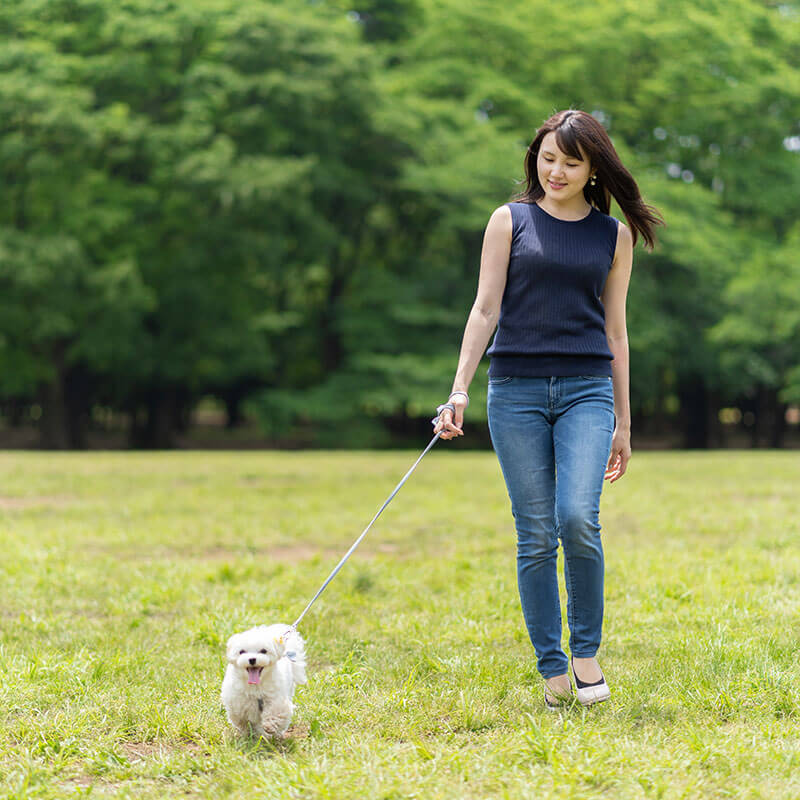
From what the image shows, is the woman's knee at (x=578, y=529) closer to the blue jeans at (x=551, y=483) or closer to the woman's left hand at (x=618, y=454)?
the blue jeans at (x=551, y=483)

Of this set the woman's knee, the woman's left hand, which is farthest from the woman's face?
the woman's knee

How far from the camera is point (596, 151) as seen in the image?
344cm

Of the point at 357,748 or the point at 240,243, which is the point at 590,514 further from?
the point at 240,243

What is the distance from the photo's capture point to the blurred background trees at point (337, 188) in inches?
929

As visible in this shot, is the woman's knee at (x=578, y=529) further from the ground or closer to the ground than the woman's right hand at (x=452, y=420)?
closer to the ground

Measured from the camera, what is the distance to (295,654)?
132 inches

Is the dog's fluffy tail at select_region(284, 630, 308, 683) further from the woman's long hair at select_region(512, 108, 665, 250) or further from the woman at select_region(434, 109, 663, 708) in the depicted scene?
the woman's long hair at select_region(512, 108, 665, 250)

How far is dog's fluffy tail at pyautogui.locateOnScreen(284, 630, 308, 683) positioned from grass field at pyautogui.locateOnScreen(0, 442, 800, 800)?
19 cm

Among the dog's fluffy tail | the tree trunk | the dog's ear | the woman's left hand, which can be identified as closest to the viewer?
the dog's ear

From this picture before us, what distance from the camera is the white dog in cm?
307

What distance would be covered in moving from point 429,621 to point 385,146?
75.6 feet

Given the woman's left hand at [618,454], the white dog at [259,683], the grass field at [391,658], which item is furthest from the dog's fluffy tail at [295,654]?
the woman's left hand at [618,454]

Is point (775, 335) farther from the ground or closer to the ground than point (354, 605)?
farther from the ground

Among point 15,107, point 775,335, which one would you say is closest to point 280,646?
point 15,107
